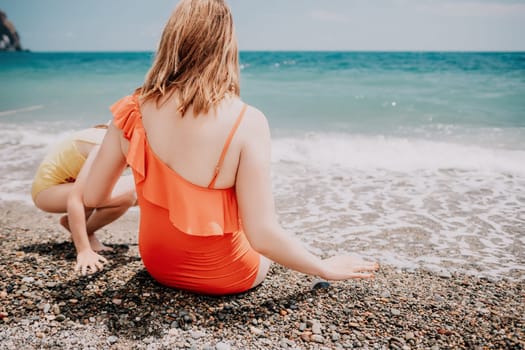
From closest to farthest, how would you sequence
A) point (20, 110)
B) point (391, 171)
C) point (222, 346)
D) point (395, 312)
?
point (222, 346), point (395, 312), point (391, 171), point (20, 110)

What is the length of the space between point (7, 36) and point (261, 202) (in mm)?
119392

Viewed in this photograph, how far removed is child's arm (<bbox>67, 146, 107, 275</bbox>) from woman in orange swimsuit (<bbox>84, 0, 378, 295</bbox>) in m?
0.43

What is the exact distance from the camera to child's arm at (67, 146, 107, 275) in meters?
3.01

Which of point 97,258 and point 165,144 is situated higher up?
point 165,144

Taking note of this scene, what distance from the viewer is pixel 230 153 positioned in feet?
7.21

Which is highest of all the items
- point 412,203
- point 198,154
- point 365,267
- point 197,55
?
point 197,55

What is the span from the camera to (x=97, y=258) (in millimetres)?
3158

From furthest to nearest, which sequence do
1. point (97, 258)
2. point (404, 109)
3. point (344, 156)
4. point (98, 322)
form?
1. point (404, 109)
2. point (344, 156)
3. point (97, 258)
4. point (98, 322)

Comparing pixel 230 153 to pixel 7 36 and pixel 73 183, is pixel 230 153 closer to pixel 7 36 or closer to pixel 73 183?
pixel 73 183

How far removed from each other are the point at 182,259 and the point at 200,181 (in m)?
0.63

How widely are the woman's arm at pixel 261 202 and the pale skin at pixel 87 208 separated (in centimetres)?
138

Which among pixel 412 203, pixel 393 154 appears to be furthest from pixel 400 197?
pixel 393 154

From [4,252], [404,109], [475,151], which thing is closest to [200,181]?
[4,252]

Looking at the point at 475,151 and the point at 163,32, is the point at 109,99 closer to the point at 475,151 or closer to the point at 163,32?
the point at 475,151
